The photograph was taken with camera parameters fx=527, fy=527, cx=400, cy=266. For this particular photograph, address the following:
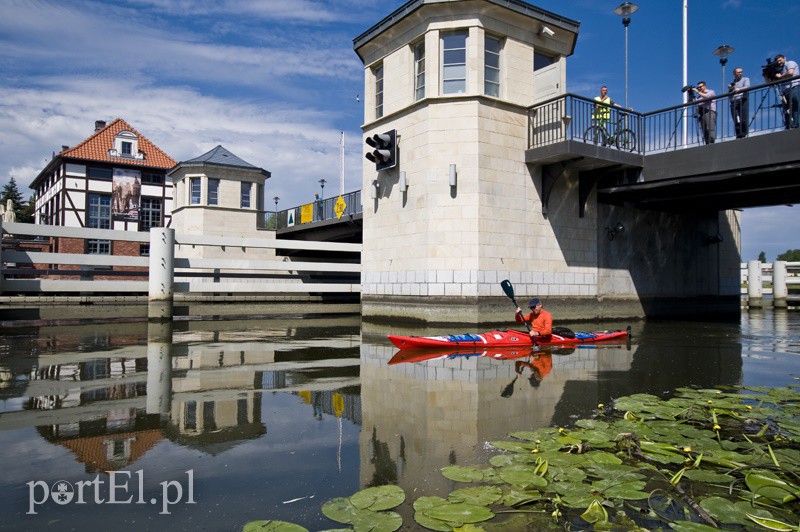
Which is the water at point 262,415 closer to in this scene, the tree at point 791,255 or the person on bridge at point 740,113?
the person on bridge at point 740,113


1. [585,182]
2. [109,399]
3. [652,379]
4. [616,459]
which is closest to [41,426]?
[109,399]

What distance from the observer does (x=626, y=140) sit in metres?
15.1

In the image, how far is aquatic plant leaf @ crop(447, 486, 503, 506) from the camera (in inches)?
115

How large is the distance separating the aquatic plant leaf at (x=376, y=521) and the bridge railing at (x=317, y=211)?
1969cm

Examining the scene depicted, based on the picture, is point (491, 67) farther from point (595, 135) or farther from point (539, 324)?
point (539, 324)

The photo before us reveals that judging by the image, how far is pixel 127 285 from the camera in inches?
591

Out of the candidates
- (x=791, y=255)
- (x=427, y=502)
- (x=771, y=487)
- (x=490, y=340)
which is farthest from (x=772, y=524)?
(x=791, y=255)

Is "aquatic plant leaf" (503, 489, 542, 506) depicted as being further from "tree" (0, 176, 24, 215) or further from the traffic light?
"tree" (0, 176, 24, 215)

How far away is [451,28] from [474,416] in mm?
12712

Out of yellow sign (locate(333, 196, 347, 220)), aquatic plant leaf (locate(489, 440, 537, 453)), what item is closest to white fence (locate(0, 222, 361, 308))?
yellow sign (locate(333, 196, 347, 220))

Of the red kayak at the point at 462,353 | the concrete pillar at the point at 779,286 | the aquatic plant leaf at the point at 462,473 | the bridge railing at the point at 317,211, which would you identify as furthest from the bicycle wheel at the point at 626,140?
the concrete pillar at the point at 779,286

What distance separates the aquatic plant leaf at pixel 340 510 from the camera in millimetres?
2699

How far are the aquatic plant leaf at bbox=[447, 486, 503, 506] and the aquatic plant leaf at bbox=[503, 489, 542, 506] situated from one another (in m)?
0.05

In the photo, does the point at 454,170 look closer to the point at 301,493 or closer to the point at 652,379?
the point at 652,379
